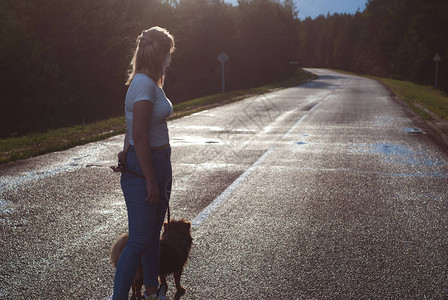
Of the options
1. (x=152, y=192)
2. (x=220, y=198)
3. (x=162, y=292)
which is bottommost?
(x=220, y=198)

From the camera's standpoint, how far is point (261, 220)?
5242mm

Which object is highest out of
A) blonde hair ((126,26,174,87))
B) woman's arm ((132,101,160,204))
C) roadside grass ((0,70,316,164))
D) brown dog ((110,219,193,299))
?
blonde hair ((126,26,174,87))

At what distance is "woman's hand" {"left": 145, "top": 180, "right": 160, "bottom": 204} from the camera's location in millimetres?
2750

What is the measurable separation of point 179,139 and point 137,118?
8.99 metres

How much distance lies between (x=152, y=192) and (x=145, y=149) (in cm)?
28

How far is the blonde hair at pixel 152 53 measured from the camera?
273cm

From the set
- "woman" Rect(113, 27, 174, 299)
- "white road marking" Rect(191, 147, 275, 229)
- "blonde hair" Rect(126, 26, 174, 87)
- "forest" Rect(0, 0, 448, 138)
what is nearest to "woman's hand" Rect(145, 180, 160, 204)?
"woman" Rect(113, 27, 174, 299)

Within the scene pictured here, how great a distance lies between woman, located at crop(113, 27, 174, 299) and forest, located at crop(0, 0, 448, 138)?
15.2m

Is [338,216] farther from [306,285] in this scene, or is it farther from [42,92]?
[42,92]

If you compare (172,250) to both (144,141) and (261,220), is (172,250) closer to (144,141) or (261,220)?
(144,141)

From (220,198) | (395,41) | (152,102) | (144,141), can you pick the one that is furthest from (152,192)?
(395,41)

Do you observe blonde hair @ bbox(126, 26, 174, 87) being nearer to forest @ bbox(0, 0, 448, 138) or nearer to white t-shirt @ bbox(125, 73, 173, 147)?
white t-shirt @ bbox(125, 73, 173, 147)

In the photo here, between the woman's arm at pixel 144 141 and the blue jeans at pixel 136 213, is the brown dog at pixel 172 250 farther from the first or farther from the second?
the woman's arm at pixel 144 141

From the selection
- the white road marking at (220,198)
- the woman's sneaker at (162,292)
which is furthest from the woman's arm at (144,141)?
the white road marking at (220,198)
